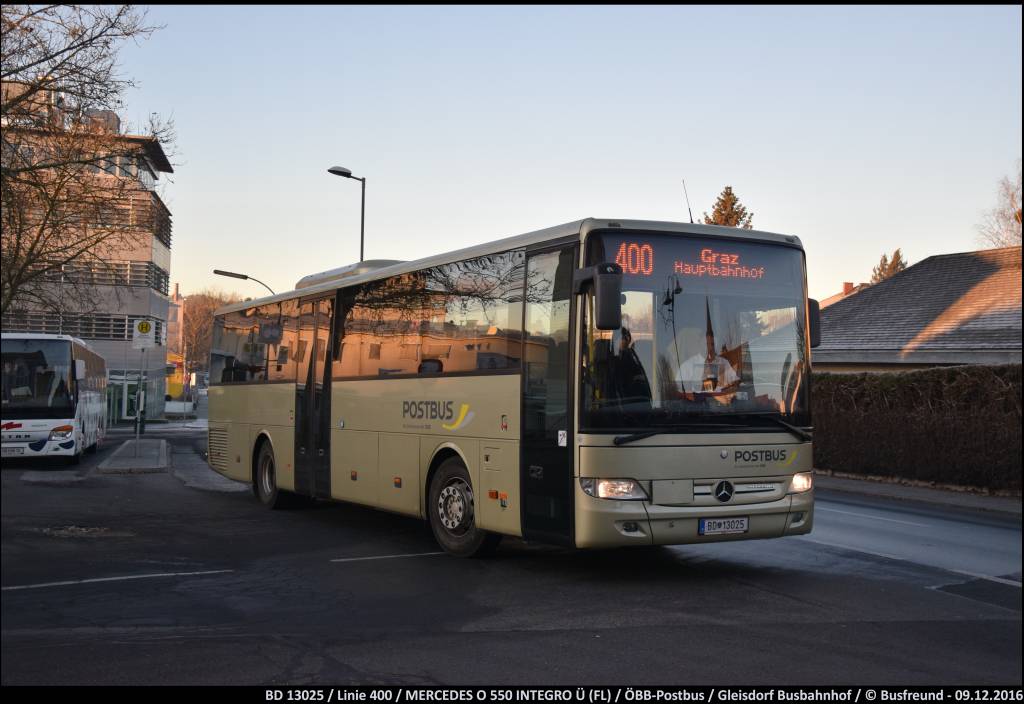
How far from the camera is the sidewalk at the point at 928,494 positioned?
19094mm

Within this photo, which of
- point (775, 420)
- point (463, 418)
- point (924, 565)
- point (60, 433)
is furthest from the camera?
point (60, 433)

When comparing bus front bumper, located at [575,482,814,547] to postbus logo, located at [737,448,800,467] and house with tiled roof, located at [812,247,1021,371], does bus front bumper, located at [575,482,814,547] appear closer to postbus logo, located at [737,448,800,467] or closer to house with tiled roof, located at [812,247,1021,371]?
postbus logo, located at [737,448,800,467]

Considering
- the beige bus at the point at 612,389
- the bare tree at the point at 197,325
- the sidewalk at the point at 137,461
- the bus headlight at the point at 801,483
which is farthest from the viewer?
the bare tree at the point at 197,325

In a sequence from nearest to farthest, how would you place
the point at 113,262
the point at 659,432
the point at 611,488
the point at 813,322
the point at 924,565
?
the point at 611,488
the point at 659,432
the point at 813,322
the point at 924,565
the point at 113,262

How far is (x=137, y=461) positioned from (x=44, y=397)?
2841 millimetres

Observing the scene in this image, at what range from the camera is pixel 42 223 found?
30.2 metres

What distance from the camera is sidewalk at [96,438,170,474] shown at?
23375 mm

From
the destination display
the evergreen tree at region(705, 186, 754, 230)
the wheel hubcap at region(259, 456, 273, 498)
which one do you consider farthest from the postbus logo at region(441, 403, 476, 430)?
the evergreen tree at region(705, 186, 754, 230)

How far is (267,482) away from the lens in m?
17.0

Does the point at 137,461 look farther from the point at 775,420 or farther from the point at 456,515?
the point at 775,420

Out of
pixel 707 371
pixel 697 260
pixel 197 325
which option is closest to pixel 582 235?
pixel 697 260

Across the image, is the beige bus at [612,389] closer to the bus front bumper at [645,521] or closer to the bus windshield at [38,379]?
the bus front bumper at [645,521]

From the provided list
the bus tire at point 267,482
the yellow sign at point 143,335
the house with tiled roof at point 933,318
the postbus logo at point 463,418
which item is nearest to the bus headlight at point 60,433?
the yellow sign at point 143,335

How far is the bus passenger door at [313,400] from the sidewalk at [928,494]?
37.8ft
